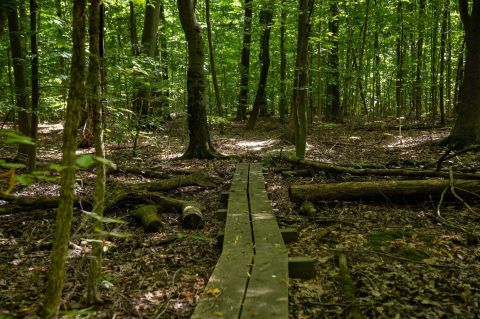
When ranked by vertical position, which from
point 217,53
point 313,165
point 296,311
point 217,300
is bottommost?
point 296,311

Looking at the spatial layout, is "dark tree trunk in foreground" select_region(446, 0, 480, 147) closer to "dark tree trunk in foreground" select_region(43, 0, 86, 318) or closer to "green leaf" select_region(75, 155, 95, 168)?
"dark tree trunk in foreground" select_region(43, 0, 86, 318)

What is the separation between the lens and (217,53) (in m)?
25.8

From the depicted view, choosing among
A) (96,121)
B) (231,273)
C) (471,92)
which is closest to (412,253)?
(231,273)

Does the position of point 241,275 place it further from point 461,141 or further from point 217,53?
point 217,53

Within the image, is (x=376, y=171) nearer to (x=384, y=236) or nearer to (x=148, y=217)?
(x=384, y=236)

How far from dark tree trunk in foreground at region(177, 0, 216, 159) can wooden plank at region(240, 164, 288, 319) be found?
5.70 metres

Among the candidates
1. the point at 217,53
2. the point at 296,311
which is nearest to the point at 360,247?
the point at 296,311

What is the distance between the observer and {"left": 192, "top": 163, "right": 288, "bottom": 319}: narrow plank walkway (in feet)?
10.2

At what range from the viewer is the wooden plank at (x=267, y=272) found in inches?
122

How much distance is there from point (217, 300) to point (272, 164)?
25.6 ft

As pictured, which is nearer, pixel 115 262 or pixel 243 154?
pixel 115 262

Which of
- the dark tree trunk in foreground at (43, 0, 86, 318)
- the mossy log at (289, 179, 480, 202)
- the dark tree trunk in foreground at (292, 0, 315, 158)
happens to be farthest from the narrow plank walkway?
the dark tree trunk in foreground at (292, 0, 315, 158)

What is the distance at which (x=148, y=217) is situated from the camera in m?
5.93

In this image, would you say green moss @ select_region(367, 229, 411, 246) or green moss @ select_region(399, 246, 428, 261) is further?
green moss @ select_region(367, 229, 411, 246)
